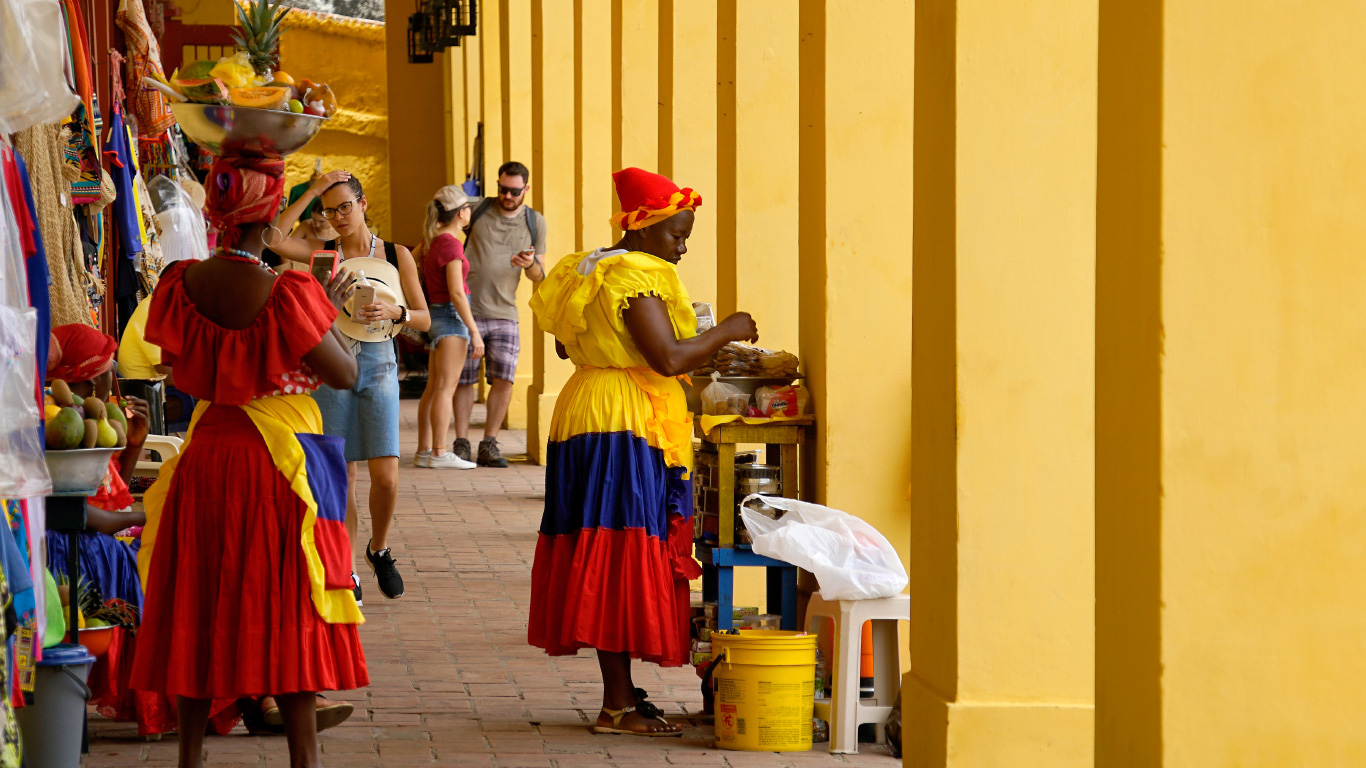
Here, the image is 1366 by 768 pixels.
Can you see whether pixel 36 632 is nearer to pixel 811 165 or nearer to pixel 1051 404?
pixel 1051 404

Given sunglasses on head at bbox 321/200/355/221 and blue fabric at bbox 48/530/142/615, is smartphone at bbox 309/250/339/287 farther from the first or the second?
blue fabric at bbox 48/530/142/615

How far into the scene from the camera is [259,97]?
4320mm

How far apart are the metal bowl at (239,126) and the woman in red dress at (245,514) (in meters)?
0.09

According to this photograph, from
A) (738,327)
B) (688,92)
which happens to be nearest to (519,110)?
(688,92)

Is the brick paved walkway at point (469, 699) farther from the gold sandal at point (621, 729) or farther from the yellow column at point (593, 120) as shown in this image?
the yellow column at point (593, 120)

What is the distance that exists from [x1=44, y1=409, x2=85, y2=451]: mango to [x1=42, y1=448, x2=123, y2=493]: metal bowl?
0.07 ft

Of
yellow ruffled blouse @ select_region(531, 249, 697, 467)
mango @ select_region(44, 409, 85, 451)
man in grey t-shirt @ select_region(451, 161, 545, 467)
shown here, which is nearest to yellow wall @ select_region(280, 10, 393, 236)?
man in grey t-shirt @ select_region(451, 161, 545, 467)

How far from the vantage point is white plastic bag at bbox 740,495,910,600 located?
493cm

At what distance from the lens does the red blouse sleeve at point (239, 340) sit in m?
4.11

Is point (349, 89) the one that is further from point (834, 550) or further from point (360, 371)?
point (834, 550)

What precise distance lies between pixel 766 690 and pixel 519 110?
35.5ft

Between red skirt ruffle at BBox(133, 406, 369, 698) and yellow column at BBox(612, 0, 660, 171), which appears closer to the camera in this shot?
red skirt ruffle at BBox(133, 406, 369, 698)

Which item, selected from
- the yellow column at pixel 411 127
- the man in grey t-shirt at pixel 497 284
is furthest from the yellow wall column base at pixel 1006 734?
the yellow column at pixel 411 127

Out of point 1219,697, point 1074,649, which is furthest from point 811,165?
point 1219,697
